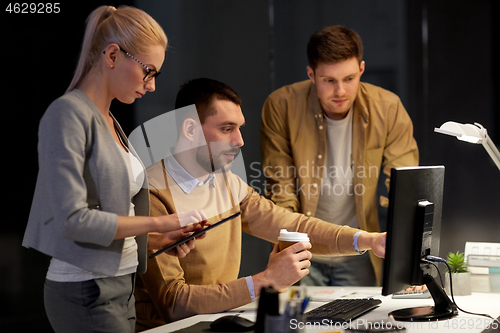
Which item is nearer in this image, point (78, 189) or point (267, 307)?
point (267, 307)

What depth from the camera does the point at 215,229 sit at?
1.86m

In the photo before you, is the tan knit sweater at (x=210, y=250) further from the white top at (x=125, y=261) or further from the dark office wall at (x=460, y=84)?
the dark office wall at (x=460, y=84)

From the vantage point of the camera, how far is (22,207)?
2188 millimetres

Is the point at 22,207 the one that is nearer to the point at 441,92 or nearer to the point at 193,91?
the point at 193,91

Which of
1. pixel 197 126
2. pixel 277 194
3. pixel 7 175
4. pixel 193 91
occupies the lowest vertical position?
pixel 277 194

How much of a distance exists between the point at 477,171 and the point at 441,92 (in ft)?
1.64

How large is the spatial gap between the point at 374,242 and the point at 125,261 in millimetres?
889

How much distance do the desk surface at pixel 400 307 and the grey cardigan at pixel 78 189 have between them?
312 millimetres

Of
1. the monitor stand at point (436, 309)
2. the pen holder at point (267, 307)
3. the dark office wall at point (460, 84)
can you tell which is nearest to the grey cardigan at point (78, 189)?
the pen holder at point (267, 307)

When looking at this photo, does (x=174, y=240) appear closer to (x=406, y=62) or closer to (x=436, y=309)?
(x=436, y=309)

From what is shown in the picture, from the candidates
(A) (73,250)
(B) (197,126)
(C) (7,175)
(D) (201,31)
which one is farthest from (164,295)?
(D) (201,31)

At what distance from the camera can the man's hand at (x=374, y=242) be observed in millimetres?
1794

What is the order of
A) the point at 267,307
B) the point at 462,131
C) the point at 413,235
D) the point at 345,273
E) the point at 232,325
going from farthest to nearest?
1. the point at 345,273
2. the point at 462,131
3. the point at 413,235
4. the point at 232,325
5. the point at 267,307

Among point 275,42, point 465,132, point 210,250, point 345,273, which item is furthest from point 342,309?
point 275,42
